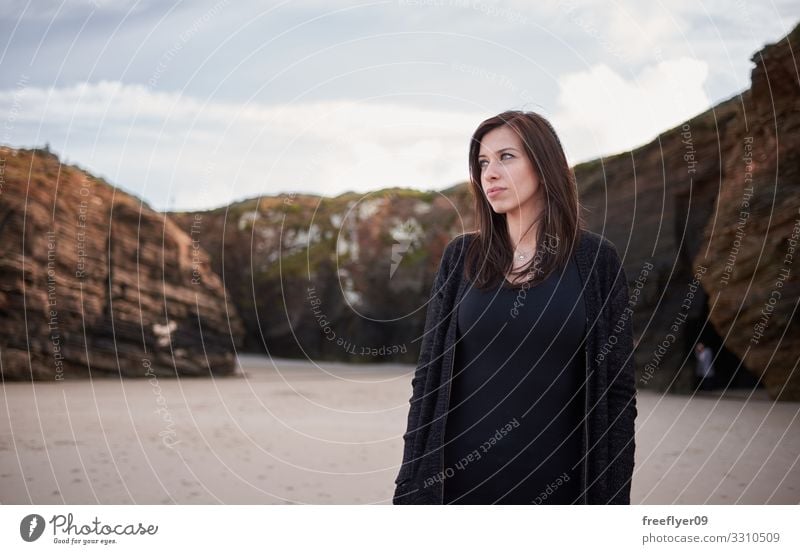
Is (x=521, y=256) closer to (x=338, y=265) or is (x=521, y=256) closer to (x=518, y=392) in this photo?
(x=518, y=392)

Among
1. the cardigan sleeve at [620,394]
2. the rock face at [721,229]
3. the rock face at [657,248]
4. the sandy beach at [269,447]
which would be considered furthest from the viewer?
the rock face at [657,248]

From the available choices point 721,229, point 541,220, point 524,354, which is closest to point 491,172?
point 541,220

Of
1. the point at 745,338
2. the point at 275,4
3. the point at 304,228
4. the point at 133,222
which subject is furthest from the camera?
the point at 304,228

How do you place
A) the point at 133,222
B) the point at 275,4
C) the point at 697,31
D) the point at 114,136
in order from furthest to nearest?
the point at 133,222, the point at 114,136, the point at 697,31, the point at 275,4

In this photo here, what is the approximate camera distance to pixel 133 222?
1159 centimetres

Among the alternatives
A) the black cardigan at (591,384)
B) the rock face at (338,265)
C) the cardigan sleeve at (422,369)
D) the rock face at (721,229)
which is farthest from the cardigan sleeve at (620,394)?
the rock face at (338,265)

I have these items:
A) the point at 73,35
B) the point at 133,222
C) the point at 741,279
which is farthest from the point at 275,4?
the point at 133,222

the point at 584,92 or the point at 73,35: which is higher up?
the point at 73,35

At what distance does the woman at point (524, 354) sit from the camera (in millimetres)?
2045

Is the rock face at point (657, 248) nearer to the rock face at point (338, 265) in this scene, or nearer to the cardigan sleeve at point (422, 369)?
the rock face at point (338, 265)

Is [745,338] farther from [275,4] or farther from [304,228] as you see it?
[304,228]

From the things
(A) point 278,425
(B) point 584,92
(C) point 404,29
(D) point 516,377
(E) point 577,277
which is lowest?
(A) point 278,425

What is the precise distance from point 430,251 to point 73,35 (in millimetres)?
10994

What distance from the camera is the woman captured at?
2.04m
